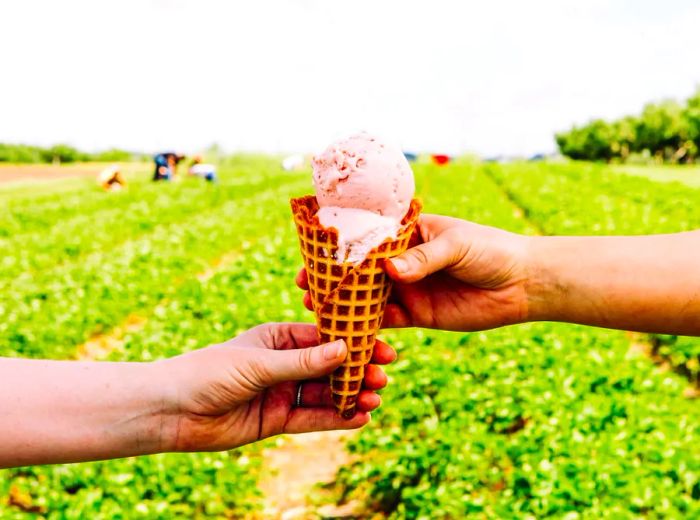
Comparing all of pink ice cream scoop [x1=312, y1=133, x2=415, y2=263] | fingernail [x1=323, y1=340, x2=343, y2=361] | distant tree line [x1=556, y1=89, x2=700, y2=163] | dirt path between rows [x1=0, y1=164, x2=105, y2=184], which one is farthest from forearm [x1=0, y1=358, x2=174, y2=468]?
distant tree line [x1=556, y1=89, x2=700, y2=163]

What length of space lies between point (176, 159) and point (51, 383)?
126 feet

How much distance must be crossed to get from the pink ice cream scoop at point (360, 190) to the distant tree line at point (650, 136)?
74613 mm

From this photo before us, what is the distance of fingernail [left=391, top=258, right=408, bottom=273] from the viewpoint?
254cm

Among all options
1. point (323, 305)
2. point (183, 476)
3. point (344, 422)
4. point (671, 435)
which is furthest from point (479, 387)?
point (323, 305)

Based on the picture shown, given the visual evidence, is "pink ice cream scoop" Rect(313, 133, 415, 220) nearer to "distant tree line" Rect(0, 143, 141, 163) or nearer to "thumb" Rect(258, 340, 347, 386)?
"thumb" Rect(258, 340, 347, 386)

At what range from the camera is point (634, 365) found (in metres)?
6.67

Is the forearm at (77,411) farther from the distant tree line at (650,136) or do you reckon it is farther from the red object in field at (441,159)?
the distant tree line at (650,136)

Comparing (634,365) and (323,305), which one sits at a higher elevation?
(323,305)

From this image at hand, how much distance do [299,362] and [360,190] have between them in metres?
0.78

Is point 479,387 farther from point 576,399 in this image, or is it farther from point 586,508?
point 586,508

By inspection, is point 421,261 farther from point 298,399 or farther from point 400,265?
point 298,399

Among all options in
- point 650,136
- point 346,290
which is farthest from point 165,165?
point 650,136

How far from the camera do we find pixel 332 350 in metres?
2.55

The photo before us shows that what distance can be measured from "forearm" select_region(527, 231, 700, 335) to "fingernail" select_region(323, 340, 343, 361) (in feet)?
3.34
